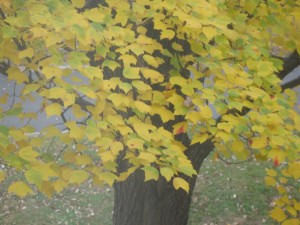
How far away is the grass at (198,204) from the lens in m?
8.06

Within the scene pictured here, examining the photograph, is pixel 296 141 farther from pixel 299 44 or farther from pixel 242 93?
pixel 299 44

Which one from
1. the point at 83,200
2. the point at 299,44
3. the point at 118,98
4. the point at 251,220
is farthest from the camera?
the point at 83,200

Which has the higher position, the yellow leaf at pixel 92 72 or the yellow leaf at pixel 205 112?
the yellow leaf at pixel 92 72

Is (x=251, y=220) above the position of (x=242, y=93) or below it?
below

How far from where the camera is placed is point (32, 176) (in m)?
2.36

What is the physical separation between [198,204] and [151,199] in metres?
3.95

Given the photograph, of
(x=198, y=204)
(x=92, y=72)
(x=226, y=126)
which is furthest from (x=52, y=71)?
(x=198, y=204)

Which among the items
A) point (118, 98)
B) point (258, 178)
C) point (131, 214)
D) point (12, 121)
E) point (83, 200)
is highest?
point (118, 98)

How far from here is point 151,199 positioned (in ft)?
15.6

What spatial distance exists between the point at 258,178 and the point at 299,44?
5.48 metres

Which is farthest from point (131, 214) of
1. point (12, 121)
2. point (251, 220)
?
point (12, 121)

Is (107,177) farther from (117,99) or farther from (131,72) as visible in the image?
(131,72)

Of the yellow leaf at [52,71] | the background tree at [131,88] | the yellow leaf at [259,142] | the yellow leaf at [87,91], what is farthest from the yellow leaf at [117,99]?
the yellow leaf at [259,142]

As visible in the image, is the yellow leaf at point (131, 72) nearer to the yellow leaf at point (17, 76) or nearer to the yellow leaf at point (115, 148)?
the yellow leaf at point (115, 148)
